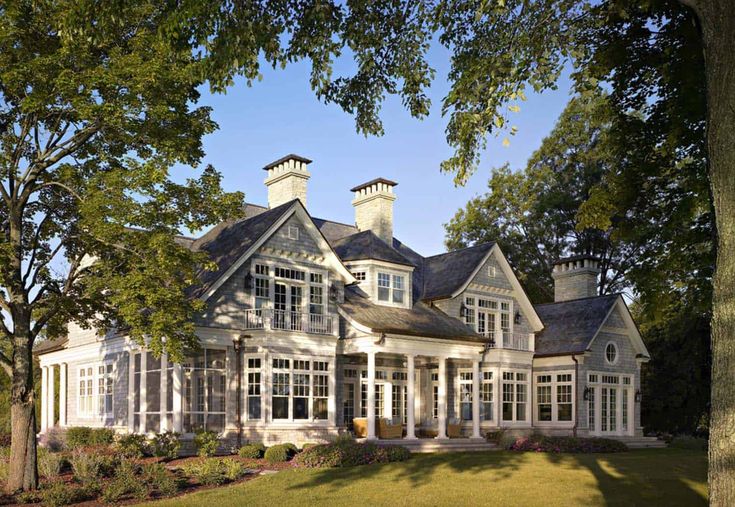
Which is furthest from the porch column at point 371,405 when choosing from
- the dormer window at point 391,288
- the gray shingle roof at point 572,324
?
the gray shingle roof at point 572,324

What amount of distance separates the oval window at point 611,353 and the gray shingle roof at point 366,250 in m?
9.89

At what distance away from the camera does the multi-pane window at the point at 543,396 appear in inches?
1221

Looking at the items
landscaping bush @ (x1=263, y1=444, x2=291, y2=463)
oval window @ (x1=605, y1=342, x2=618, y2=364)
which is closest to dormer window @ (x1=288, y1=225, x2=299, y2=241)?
landscaping bush @ (x1=263, y1=444, x2=291, y2=463)

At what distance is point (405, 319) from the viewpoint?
2675 cm

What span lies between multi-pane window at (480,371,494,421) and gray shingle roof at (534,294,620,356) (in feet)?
9.05

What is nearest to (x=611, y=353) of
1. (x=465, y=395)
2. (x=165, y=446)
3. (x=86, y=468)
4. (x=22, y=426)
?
(x=465, y=395)

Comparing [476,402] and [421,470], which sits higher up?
[476,402]

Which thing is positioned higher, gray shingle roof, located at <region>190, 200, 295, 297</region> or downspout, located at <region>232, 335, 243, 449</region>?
gray shingle roof, located at <region>190, 200, 295, 297</region>

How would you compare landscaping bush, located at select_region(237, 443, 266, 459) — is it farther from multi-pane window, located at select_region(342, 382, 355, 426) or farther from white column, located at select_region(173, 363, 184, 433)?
multi-pane window, located at select_region(342, 382, 355, 426)

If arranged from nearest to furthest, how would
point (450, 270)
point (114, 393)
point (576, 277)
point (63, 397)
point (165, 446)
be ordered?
point (165, 446), point (114, 393), point (63, 397), point (450, 270), point (576, 277)

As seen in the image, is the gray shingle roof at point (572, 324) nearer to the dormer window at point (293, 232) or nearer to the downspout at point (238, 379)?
the dormer window at point (293, 232)

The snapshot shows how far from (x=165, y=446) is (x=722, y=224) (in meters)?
16.9

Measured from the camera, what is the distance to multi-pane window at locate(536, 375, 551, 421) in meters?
31.0

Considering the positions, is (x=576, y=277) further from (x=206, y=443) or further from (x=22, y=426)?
(x=22, y=426)
